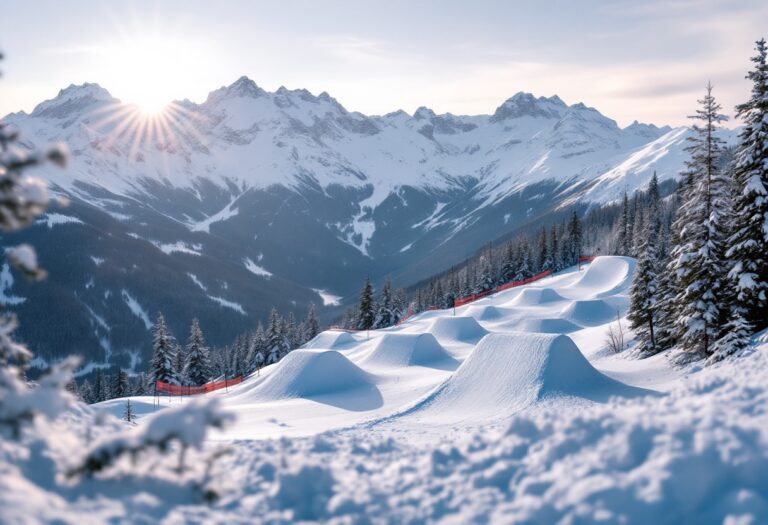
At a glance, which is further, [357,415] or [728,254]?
[357,415]

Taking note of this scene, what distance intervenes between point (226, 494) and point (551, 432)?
455 cm

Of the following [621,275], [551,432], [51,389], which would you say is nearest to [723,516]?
[551,432]

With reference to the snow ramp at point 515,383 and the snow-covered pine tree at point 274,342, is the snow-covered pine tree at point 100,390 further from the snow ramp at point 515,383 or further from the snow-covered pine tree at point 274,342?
the snow ramp at point 515,383

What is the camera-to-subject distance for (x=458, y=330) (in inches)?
1836

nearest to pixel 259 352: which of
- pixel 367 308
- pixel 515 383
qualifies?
pixel 367 308

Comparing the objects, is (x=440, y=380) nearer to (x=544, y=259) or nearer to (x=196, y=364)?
(x=196, y=364)

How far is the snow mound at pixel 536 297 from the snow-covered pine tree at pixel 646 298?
26955 millimetres

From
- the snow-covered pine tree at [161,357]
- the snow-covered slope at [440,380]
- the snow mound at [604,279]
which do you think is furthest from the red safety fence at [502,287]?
the snow-covered pine tree at [161,357]

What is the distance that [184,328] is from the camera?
16662cm

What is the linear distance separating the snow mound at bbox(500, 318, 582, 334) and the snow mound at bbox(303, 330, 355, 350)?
1762 centimetres

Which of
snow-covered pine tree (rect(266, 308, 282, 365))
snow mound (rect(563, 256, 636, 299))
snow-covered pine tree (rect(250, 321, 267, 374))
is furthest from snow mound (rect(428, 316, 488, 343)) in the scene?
snow-covered pine tree (rect(250, 321, 267, 374))

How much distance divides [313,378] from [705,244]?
21.8 meters

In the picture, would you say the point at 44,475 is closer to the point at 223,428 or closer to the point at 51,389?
the point at 51,389

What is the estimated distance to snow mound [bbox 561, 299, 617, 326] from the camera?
50.9m
